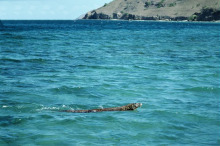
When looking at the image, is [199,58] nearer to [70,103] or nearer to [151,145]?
[70,103]

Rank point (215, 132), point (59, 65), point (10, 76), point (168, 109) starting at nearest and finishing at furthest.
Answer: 1. point (215, 132)
2. point (168, 109)
3. point (10, 76)
4. point (59, 65)

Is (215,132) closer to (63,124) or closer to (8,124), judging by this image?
(63,124)

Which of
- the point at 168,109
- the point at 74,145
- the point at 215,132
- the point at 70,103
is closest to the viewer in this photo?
the point at 74,145

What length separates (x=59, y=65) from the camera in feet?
78.7

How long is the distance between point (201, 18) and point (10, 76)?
187 metres

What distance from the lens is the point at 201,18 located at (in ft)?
639

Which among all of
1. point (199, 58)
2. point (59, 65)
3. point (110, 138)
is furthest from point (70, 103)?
point (199, 58)

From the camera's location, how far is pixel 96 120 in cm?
1153

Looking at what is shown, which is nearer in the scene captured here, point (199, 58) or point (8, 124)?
point (8, 124)

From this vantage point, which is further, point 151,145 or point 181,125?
point 181,125

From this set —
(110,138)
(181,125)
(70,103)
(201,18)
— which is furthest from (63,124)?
(201,18)

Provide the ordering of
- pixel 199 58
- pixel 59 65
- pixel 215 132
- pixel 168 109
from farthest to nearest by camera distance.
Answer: pixel 199 58 < pixel 59 65 < pixel 168 109 < pixel 215 132

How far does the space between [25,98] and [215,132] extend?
8078 millimetres

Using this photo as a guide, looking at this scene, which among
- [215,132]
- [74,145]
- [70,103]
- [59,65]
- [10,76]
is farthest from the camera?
[59,65]
